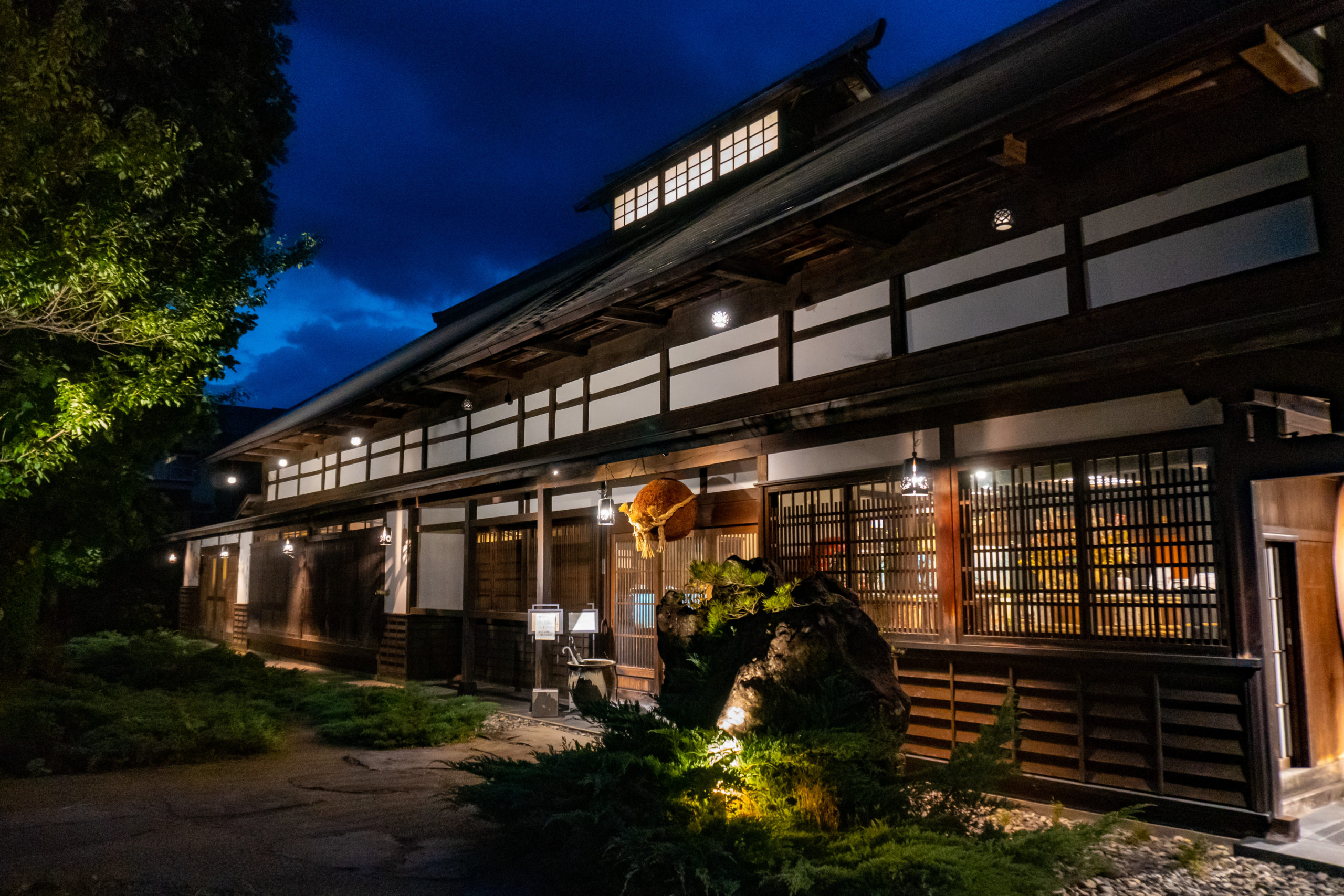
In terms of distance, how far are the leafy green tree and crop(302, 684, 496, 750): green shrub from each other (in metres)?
4.29

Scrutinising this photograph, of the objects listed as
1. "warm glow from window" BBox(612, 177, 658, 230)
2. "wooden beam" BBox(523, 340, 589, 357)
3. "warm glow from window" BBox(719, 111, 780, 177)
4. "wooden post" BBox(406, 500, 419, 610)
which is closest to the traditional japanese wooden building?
"wooden beam" BBox(523, 340, 589, 357)

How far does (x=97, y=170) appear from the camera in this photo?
793 centimetres

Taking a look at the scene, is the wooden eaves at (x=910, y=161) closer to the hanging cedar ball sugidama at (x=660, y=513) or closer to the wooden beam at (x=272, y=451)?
the hanging cedar ball sugidama at (x=660, y=513)

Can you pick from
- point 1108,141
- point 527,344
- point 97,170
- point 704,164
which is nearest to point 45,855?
point 97,170

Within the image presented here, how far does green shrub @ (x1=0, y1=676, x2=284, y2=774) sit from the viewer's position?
28.8 feet

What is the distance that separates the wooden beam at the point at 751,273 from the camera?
371 inches

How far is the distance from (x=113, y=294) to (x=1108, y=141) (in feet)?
27.8

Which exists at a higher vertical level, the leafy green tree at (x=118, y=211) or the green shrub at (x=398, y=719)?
the leafy green tree at (x=118, y=211)

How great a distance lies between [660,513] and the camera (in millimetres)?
10859

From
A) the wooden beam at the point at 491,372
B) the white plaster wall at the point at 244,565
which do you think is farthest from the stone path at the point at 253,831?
the white plaster wall at the point at 244,565

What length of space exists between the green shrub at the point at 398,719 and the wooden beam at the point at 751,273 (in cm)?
605

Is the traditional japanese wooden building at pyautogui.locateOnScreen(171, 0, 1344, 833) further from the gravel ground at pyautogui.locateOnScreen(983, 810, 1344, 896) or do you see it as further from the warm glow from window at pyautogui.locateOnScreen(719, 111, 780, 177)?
the warm glow from window at pyautogui.locateOnScreen(719, 111, 780, 177)

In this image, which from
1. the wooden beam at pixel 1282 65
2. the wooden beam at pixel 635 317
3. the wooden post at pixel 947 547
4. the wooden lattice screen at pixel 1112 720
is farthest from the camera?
the wooden beam at pixel 635 317

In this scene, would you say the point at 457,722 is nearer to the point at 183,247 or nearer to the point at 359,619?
the point at 183,247
